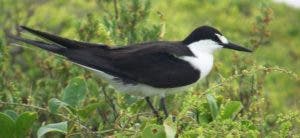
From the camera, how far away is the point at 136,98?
4.82 meters

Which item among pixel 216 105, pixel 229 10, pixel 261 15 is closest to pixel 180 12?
pixel 229 10

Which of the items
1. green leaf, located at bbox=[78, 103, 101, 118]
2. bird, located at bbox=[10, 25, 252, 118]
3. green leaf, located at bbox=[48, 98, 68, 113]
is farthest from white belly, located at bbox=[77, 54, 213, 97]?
green leaf, located at bbox=[48, 98, 68, 113]

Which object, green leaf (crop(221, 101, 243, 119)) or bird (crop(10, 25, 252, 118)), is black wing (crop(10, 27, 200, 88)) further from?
green leaf (crop(221, 101, 243, 119))

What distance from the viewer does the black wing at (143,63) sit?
186 inches

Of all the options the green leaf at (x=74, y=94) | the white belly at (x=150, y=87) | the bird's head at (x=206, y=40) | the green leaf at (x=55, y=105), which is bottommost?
the green leaf at (x=55, y=105)

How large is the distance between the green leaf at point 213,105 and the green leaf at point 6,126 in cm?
92

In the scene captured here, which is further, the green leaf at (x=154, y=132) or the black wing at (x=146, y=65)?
the black wing at (x=146, y=65)

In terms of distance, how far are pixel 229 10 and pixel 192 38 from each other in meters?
4.51

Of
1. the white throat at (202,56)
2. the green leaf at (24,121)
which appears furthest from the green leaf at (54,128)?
the white throat at (202,56)

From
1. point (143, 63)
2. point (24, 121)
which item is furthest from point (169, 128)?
point (143, 63)

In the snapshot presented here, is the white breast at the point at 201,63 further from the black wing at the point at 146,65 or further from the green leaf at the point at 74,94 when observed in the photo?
the green leaf at the point at 74,94

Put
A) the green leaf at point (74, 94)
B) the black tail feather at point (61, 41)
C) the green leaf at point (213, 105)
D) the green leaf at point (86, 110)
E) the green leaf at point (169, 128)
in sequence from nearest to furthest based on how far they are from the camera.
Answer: the green leaf at point (169, 128) < the green leaf at point (213, 105) < the green leaf at point (86, 110) < the green leaf at point (74, 94) < the black tail feather at point (61, 41)

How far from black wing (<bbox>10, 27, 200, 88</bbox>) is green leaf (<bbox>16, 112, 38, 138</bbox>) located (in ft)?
2.94

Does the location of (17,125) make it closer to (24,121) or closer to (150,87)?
(24,121)
